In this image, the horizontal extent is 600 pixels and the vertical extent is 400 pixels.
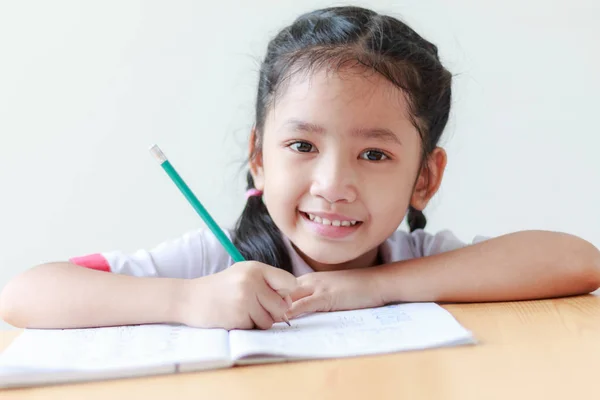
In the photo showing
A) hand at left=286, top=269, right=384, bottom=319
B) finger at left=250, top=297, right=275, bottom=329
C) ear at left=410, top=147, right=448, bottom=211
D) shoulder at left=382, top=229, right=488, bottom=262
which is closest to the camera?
finger at left=250, top=297, right=275, bottom=329

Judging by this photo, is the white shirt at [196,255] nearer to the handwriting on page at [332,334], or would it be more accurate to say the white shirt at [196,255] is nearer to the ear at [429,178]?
the ear at [429,178]

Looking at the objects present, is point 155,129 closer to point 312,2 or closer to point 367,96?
point 312,2

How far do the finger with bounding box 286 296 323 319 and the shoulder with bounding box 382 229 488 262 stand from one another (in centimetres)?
37

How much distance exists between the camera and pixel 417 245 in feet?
4.26

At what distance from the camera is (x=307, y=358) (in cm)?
67

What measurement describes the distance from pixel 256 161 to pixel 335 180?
0.25m

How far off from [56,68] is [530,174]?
4.09 feet

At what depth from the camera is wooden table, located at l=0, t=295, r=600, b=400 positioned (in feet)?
1.89

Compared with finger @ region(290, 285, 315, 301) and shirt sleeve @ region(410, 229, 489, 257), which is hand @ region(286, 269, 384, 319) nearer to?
finger @ region(290, 285, 315, 301)

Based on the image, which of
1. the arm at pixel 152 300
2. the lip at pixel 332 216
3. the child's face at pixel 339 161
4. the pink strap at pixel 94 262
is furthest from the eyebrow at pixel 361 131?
the pink strap at pixel 94 262

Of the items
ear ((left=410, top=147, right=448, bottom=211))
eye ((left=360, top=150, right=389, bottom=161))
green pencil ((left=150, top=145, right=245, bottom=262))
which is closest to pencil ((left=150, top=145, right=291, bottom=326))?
green pencil ((left=150, top=145, right=245, bottom=262))

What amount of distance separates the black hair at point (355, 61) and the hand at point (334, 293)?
254 millimetres

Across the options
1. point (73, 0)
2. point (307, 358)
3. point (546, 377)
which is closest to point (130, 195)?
point (73, 0)

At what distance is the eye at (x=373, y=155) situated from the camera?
101 cm
